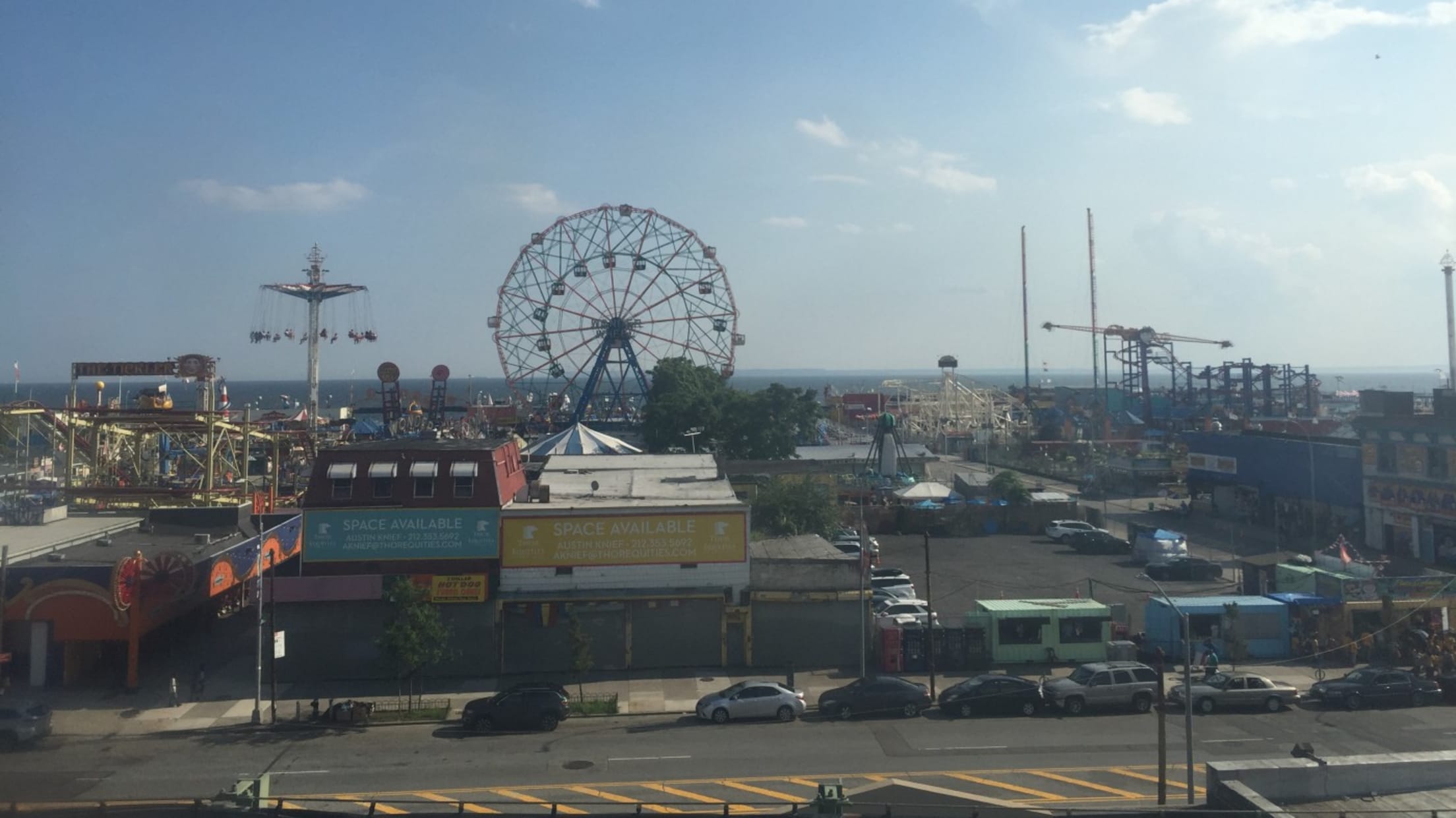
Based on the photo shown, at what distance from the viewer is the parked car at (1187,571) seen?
139 ft

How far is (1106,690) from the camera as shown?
26.0 m

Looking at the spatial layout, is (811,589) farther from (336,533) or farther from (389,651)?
(336,533)

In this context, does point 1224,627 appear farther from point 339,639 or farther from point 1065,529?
point 339,639

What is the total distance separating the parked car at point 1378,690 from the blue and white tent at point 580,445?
118ft

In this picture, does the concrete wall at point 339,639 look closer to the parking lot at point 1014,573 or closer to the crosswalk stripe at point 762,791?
the crosswalk stripe at point 762,791

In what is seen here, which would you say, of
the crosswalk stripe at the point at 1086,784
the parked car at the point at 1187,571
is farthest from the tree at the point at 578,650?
the parked car at the point at 1187,571

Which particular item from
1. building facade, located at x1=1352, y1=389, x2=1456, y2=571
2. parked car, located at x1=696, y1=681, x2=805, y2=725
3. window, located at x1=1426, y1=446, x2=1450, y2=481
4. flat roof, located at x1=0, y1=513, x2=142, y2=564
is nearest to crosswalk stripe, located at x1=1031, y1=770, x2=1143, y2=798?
parked car, located at x1=696, y1=681, x2=805, y2=725

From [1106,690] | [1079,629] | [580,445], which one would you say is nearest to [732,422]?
[580,445]

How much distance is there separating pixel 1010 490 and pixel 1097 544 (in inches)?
369

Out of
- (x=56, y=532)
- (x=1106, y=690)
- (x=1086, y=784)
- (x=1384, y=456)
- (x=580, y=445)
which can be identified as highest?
(x=580, y=445)

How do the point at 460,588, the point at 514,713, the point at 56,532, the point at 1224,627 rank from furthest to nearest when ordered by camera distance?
the point at 56,532
the point at 1224,627
the point at 460,588
the point at 514,713

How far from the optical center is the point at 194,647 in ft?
108

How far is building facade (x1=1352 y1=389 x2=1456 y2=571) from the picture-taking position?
45.5m

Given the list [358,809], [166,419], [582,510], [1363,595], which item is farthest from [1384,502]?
[166,419]
